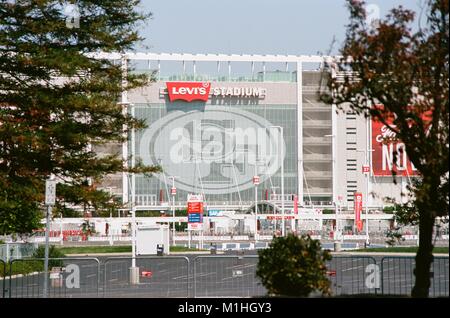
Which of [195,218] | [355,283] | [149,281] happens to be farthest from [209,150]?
[355,283]

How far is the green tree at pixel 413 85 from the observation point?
15.7 metres

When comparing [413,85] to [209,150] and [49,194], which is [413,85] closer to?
[49,194]

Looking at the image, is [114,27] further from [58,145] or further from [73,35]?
[58,145]

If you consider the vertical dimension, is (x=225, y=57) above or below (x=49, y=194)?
above

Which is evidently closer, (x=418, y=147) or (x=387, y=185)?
(x=418, y=147)

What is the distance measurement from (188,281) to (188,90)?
126481mm

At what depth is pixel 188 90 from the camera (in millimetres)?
150375

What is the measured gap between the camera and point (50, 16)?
95.7ft

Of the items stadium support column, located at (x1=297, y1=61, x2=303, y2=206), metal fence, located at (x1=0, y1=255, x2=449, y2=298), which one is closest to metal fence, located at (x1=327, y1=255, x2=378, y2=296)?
metal fence, located at (x1=0, y1=255, x2=449, y2=298)

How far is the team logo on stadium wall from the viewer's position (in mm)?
151000
